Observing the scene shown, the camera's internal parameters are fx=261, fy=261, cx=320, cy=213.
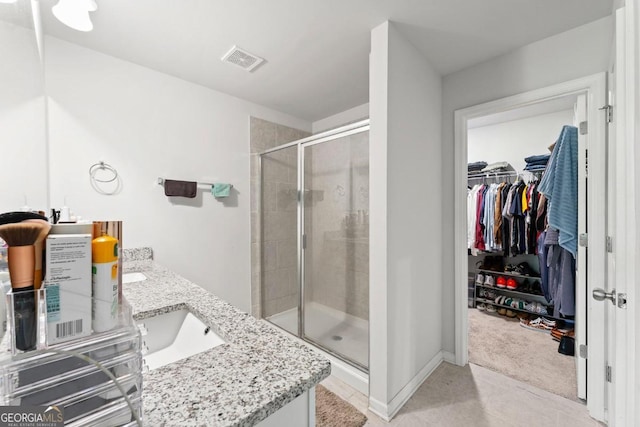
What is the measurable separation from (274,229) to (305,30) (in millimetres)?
1812

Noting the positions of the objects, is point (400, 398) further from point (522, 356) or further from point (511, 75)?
point (511, 75)

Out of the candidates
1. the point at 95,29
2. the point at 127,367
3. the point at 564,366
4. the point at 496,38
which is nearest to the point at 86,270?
the point at 127,367

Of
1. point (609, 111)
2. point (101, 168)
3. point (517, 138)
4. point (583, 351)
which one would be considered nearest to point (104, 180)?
point (101, 168)

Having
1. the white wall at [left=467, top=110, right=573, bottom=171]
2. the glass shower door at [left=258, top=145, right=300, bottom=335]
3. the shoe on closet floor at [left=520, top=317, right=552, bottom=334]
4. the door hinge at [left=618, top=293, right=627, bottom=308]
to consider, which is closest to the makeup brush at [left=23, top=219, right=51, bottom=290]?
the door hinge at [left=618, top=293, right=627, bottom=308]

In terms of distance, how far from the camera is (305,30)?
5.48 feet

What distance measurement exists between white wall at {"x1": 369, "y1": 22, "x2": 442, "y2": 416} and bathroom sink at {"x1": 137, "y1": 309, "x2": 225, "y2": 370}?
1.02 m

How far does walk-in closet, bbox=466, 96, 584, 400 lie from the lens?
1.90 meters

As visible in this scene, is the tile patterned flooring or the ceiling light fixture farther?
the tile patterned flooring

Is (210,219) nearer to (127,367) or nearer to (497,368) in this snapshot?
(127,367)

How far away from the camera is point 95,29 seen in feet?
5.40

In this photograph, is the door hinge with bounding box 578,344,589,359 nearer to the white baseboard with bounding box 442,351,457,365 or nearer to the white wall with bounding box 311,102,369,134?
the white baseboard with bounding box 442,351,457,365

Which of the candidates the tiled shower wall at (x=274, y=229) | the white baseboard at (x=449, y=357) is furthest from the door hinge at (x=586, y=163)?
the tiled shower wall at (x=274, y=229)

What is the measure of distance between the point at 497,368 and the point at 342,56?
8.88ft

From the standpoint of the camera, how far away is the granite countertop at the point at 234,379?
0.51 metres
